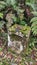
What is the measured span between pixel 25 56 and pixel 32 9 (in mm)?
1983

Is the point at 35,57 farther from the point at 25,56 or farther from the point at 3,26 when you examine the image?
the point at 3,26

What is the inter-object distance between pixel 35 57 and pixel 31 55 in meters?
0.14

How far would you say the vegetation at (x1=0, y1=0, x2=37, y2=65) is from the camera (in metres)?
5.84

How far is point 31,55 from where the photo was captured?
19.6 ft

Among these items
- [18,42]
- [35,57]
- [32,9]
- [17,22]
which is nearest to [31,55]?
[35,57]

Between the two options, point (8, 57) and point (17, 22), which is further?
point (17, 22)

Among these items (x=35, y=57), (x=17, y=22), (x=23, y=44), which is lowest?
(x=35, y=57)

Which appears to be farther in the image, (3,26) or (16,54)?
(3,26)

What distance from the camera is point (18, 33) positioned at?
231 inches

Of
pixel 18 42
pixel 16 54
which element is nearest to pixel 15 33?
pixel 18 42

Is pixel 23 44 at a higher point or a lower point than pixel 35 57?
higher

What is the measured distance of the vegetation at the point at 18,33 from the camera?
5836mm

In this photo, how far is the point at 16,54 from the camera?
592cm

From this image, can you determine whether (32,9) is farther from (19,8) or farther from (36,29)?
(36,29)
